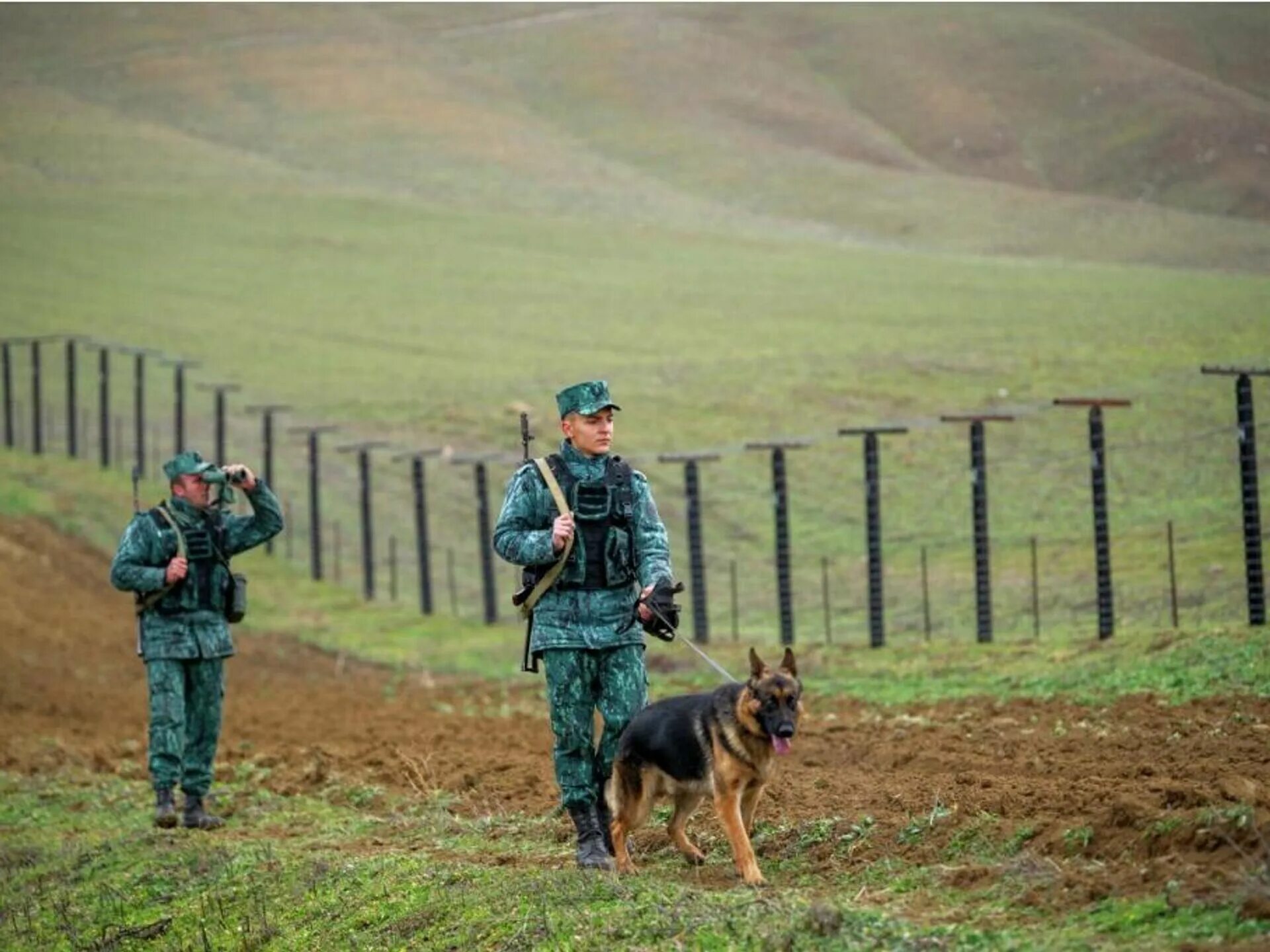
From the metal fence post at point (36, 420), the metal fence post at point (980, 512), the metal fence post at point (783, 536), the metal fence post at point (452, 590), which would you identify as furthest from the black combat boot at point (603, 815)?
the metal fence post at point (36, 420)

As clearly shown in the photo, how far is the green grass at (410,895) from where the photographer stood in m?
8.96

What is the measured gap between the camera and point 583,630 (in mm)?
11500

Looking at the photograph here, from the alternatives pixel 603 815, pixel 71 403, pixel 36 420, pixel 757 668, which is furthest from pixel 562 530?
pixel 36 420

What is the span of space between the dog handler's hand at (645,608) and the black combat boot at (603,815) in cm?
91

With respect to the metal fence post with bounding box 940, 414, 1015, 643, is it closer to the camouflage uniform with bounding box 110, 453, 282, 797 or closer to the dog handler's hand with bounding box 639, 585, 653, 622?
the camouflage uniform with bounding box 110, 453, 282, 797

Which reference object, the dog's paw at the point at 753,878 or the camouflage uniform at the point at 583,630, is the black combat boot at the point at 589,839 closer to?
the camouflage uniform at the point at 583,630

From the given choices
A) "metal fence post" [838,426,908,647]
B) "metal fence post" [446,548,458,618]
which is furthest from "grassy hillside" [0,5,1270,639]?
"metal fence post" [838,426,908,647]

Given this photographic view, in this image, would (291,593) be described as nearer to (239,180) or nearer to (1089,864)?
(1089,864)

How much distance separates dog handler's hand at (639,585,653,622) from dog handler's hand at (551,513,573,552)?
1.58ft

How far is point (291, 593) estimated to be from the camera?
137 feet

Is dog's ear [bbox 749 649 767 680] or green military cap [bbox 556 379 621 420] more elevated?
green military cap [bbox 556 379 621 420]

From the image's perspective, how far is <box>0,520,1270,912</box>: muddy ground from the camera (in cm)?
952

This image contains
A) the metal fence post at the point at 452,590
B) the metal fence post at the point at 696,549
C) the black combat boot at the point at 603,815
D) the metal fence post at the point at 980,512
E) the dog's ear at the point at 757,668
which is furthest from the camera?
the metal fence post at the point at 452,590

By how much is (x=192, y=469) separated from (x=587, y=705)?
492 cm
